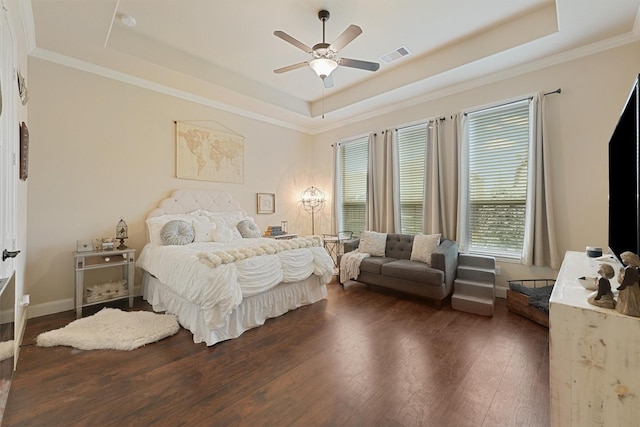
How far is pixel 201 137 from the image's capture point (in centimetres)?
438

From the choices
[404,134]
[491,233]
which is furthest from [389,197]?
[491,233]

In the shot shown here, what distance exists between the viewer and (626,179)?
1562mm

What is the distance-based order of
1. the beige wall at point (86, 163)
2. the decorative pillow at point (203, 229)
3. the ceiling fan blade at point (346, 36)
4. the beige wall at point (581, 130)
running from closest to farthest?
the ceiling fan blade at point (346, 36) → the beige wall at point (581, 130) → the beige wall at point (86, 163) → the decorative pillow at point (203, 229)

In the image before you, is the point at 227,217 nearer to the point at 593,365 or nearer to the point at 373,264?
the point at 373,264

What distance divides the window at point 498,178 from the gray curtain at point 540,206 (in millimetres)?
138

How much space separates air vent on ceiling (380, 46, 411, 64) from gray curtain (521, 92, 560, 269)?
67.3 inches

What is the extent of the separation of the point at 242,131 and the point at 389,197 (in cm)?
288

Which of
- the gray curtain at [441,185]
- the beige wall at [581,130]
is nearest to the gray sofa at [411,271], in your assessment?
the gray curtain at [441,185]

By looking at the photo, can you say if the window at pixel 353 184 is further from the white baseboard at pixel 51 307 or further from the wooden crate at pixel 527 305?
the white baseboard at pixel 51 307

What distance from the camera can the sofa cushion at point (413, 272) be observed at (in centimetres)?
332

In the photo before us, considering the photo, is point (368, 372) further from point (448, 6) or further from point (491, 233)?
point (448, 6)

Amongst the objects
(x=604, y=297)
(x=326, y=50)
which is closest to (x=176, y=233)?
(x=326, y=50)

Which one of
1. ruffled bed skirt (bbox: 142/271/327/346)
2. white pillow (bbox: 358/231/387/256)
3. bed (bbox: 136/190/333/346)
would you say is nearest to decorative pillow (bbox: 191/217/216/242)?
bed (bbox: 136/190/333/346)

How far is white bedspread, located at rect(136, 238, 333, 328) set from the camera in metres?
2.43
